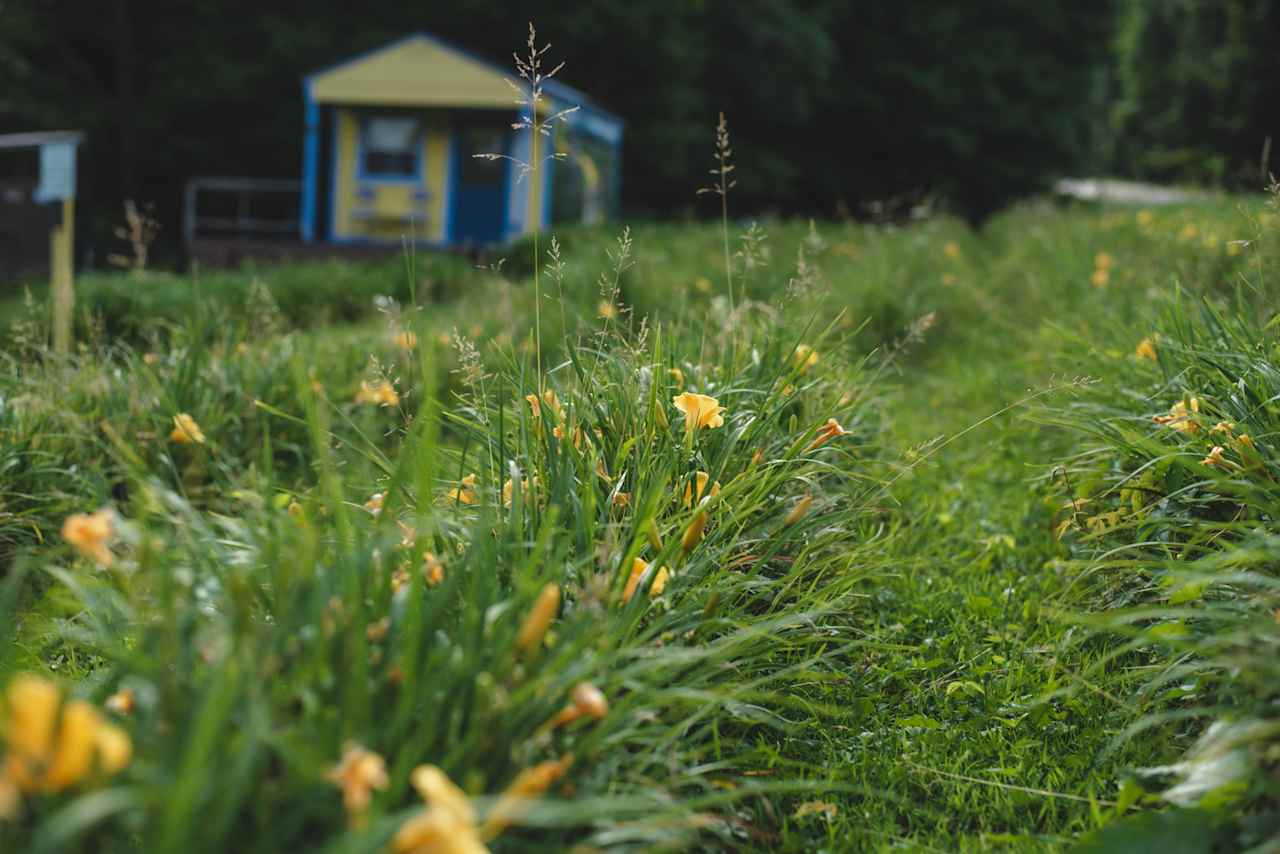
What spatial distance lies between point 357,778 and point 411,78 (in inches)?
592

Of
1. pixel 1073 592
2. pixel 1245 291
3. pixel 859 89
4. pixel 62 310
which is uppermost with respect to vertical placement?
pixel 859 89

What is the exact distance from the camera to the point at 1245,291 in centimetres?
522

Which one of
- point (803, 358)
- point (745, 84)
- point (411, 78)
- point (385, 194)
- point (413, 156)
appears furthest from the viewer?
point (745, 84)

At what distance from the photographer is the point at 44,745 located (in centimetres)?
115

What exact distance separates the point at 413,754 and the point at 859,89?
28.5m

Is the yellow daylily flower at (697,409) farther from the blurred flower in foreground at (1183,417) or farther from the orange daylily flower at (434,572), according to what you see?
the blurred flower in foreground at (1183,417)

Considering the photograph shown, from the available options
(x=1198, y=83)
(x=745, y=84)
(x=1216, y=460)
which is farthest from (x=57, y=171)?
(x=1198, y=83)

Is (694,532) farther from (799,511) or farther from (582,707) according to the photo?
(582,707)

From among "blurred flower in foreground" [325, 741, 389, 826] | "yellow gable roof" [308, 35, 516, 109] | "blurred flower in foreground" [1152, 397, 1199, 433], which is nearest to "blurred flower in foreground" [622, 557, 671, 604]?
"blurred flower in foreground" [325, 741, 389, 826]

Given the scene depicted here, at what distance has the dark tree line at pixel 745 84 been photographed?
2095cm

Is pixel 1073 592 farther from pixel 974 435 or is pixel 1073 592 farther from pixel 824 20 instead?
pixel 824 20

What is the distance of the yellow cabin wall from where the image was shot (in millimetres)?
15547

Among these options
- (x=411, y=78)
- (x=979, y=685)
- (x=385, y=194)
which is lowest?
(x=979, y=685)

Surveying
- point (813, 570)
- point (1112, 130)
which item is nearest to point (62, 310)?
point (813, 570)
